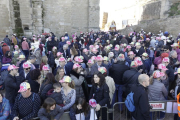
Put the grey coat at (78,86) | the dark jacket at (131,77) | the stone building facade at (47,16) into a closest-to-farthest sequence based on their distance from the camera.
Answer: the grey coat at (78,86)
the dark jacket at (131,77)
the stone building facade at (47,16)

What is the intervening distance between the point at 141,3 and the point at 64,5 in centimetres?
1611

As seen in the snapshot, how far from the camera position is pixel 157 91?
12.8 ft

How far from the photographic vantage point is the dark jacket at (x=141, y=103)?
118 inches

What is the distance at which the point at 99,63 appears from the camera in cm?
524

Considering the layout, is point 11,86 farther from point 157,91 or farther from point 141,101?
point 157,91

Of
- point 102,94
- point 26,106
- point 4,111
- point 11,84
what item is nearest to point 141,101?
point 102,94

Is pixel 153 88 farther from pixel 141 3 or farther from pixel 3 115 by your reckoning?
pixel 141 3

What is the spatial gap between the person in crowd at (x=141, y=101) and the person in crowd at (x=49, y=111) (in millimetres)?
1668

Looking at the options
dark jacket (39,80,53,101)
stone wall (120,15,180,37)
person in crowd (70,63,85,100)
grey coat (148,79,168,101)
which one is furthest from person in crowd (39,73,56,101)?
stone wall (120,15,180,37)

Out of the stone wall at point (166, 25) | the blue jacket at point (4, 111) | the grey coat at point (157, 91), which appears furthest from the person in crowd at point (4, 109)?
the stone wall at point (166, 25)

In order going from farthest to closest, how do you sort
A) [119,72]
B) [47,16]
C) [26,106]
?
[47,16] → [119,72] → [26,106]

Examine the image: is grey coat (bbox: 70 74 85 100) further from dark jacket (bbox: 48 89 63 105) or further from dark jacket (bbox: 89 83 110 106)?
dark jacket (bbox: 48 89 63 105)

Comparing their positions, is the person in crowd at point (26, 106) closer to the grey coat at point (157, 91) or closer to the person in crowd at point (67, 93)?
the person in crowd at point (67, 93)

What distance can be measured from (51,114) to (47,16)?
54.8 feet
